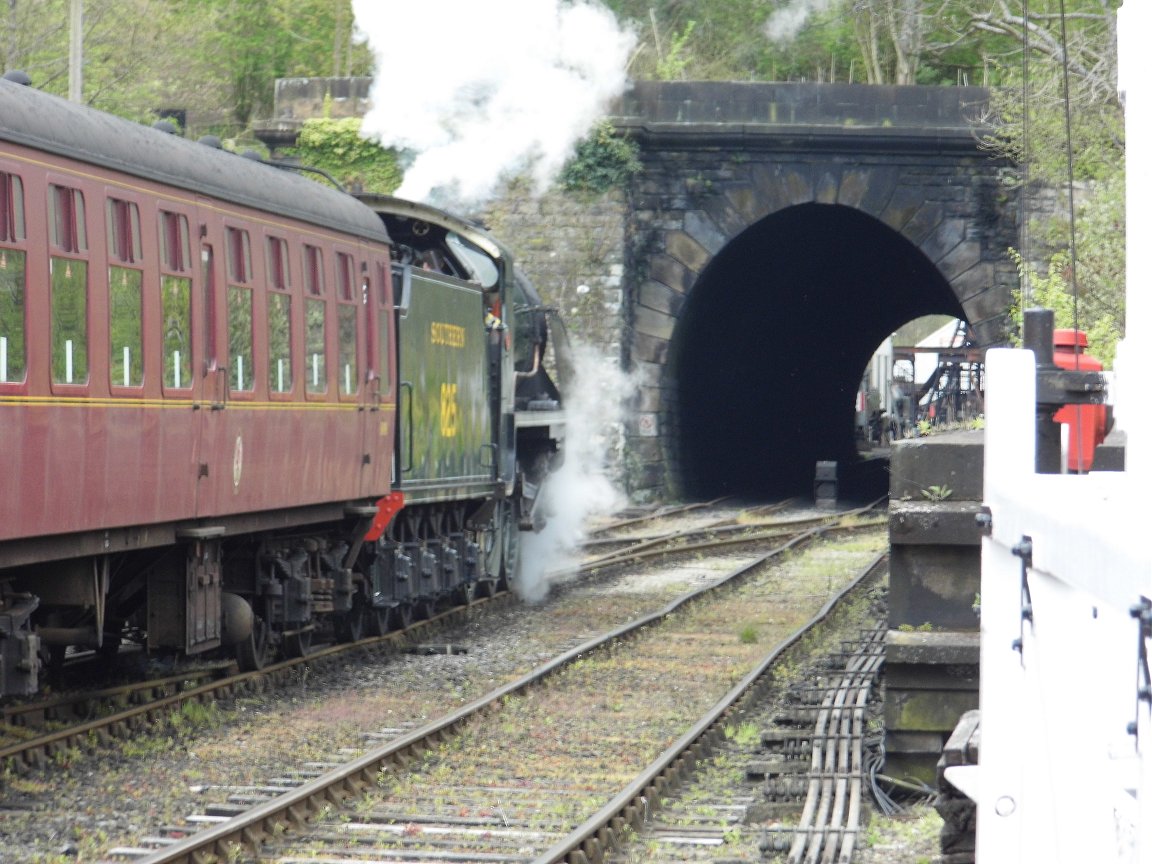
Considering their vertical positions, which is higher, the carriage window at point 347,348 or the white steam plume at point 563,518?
the carriage window at point 347,348

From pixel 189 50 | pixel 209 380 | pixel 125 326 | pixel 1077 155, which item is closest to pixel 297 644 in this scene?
pixel 209 380

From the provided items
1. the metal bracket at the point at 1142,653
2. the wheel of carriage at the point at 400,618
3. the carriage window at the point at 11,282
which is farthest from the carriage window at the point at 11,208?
the wheel of carriage at the point at 400,618

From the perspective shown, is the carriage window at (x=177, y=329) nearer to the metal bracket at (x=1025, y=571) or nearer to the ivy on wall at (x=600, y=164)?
the metal bracket at (x=1025, y=571)

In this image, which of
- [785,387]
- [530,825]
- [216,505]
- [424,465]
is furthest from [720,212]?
[530,825]

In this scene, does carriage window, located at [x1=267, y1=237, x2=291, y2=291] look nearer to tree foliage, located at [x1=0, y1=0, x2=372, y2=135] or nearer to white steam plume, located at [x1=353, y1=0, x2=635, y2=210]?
white steam plume, located at [x1=353, y1=0, x2=635, y2=210]

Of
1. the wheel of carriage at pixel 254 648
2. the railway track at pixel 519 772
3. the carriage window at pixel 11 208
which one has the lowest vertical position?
the railway track at pixel 519 772

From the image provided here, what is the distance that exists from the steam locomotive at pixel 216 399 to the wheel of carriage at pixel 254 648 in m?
0.02

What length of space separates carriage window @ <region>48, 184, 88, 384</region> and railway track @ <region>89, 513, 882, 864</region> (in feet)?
6.93

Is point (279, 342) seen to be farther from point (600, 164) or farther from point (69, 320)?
point (600, 164)

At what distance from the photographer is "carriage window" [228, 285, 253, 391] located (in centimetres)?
1003

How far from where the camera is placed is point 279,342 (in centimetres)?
1080

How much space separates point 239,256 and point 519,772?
3387 mm

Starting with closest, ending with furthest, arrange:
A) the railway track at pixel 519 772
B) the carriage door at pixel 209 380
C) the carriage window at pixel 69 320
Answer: the railway track at pixel 519 772 < the carriage window at pixel 69 320 < the carriage door at pixel 209 380

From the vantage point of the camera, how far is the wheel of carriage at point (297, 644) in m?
12.4
